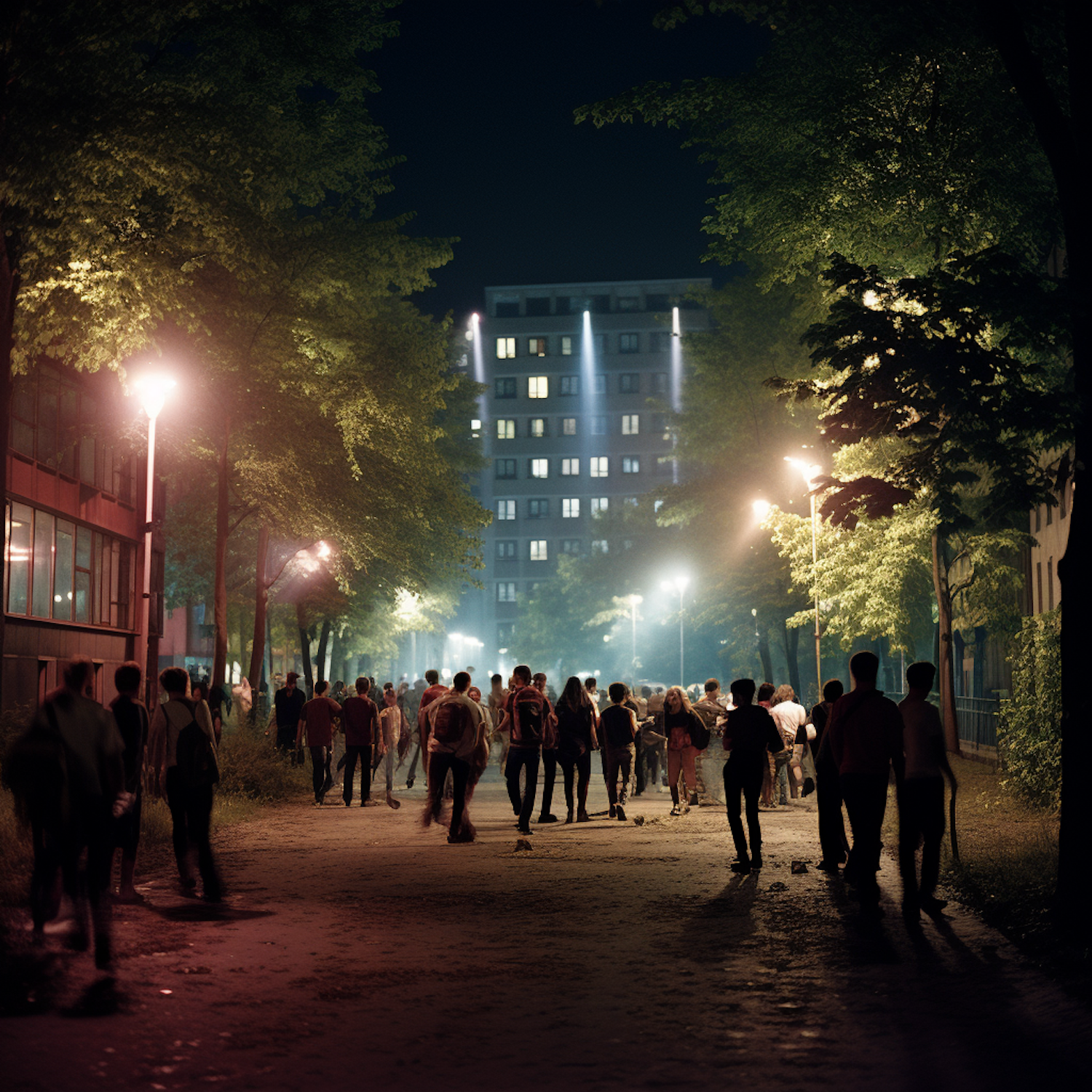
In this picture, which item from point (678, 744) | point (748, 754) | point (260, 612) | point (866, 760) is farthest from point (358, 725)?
point (260, 612)

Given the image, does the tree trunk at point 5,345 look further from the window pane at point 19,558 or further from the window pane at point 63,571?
→ the window pane at point 63,571

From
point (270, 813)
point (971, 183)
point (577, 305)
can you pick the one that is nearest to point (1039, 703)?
point (971, 183)

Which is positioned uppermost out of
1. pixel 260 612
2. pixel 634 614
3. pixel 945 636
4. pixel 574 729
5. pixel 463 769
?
pixel 634 614

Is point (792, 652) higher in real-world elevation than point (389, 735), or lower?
higher

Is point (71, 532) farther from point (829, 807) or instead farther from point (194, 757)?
point (829, 807)

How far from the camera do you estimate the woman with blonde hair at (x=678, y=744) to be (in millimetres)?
19703

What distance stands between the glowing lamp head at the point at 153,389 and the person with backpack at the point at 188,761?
12.1 m

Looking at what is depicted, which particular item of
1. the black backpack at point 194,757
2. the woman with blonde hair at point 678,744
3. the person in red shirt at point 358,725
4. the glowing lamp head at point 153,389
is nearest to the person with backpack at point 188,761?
the black backpack at point 194,757

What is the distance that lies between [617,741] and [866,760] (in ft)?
28.7

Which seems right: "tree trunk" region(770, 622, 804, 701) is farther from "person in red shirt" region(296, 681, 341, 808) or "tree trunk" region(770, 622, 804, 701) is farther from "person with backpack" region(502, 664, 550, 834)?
"person with backpack" region(502, 664, 550, 834)

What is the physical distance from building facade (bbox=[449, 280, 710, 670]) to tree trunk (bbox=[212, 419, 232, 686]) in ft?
351

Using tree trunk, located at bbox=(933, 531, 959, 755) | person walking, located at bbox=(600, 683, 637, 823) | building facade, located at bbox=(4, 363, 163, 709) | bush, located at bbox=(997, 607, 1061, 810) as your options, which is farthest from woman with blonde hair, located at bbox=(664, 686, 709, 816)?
building facade, located at bbox=(4, 363, 163, 709)

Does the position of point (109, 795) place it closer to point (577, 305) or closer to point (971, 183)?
point (971, 183)

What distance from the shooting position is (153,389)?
22.3 metres
